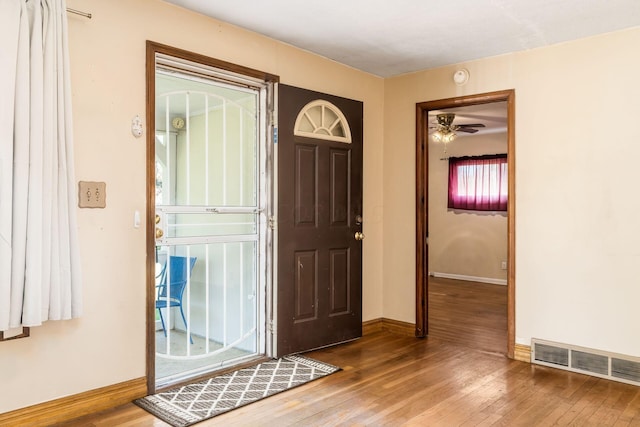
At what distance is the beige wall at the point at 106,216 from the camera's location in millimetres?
2482

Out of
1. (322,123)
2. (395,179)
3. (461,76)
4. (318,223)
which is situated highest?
(461,76)

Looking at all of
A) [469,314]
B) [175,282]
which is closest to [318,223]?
[175,282]

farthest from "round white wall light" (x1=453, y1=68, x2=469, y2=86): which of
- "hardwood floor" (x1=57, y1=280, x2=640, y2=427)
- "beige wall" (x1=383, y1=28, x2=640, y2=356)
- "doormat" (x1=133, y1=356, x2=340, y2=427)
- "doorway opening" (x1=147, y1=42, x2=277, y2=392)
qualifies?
"doormat" (x1=133, y1=356, x2=340, y2=427)

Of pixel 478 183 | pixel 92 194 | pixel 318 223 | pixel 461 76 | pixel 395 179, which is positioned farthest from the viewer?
pixel 478 183

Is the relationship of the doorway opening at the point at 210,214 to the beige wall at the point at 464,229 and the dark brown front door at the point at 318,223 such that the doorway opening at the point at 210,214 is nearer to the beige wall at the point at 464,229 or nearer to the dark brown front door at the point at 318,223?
the dark brown front door at the point at 318,223

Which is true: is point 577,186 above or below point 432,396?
above

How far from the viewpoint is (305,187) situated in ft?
12.3

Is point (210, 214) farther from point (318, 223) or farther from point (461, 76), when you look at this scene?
point (461, 76)

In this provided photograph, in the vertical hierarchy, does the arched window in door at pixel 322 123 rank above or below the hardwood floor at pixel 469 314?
above

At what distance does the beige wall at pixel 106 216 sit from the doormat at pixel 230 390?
0.93ft

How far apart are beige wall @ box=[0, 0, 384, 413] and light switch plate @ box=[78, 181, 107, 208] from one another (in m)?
0.03

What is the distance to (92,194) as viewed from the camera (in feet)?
8.68

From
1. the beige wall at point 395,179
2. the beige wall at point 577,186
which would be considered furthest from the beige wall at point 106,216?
the beige wall at point 577,186

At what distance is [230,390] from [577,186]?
284 cm
